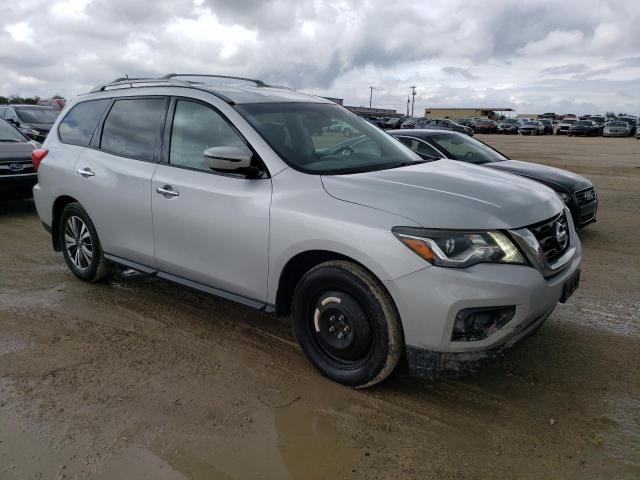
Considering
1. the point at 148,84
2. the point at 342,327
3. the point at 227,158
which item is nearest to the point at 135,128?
the point at 148,84

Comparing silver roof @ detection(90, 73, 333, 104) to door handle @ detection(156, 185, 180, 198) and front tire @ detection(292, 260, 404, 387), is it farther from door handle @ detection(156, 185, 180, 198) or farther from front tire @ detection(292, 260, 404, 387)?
front tire @ detection(292, 260, 404, 387)

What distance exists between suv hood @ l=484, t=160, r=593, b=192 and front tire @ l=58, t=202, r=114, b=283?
523 cm

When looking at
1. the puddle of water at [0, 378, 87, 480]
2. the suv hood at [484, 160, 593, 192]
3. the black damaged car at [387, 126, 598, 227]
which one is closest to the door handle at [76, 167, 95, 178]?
the puddle of water at [0, 378, 87, 480]

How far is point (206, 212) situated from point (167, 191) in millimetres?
440

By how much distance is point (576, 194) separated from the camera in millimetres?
7098

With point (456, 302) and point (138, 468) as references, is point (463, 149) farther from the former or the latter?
point (138, 468)

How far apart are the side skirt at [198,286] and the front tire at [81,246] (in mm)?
239

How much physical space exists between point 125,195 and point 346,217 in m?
2.07

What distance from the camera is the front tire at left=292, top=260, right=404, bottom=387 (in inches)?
118

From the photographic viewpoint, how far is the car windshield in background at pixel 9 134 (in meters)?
8.94

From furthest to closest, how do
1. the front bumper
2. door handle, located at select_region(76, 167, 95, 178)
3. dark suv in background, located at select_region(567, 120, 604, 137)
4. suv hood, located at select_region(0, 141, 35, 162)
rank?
dark suv in background, located at select_region(567, 120, 604, 137), suv hood, located at select_region(0, 141, 35, 162), door handle, located at select_region(76, 167, 95, 178), the front bumper

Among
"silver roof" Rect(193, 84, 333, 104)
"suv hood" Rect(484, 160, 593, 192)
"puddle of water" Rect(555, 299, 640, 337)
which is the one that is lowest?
"puddle of water" Rect(555, 299, 640, 337)

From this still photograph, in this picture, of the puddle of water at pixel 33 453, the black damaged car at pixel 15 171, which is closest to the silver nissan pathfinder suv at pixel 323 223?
the puddle of water at pixel 33 453

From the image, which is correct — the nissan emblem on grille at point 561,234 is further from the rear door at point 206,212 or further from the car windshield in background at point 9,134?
the car windshield in background at point 9,134
